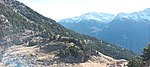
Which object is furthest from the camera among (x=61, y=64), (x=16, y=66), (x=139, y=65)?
(x=61, y=64)

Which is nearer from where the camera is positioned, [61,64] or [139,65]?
[139,65]

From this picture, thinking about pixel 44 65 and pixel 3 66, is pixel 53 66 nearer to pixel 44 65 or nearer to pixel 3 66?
pixel 44 65

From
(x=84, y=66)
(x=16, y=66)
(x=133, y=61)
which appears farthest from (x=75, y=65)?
(x=133, y=61)

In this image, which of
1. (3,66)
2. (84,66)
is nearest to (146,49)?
(84,66)

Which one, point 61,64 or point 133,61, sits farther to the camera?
point 61,64

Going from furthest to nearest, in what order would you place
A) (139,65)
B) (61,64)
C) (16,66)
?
(61,64) < (16,66) < (139,65)

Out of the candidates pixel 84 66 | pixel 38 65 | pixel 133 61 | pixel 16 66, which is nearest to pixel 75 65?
pixel 84 66

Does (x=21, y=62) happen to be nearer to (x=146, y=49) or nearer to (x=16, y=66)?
(x=16, y=66)

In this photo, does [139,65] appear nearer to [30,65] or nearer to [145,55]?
[145,55]
